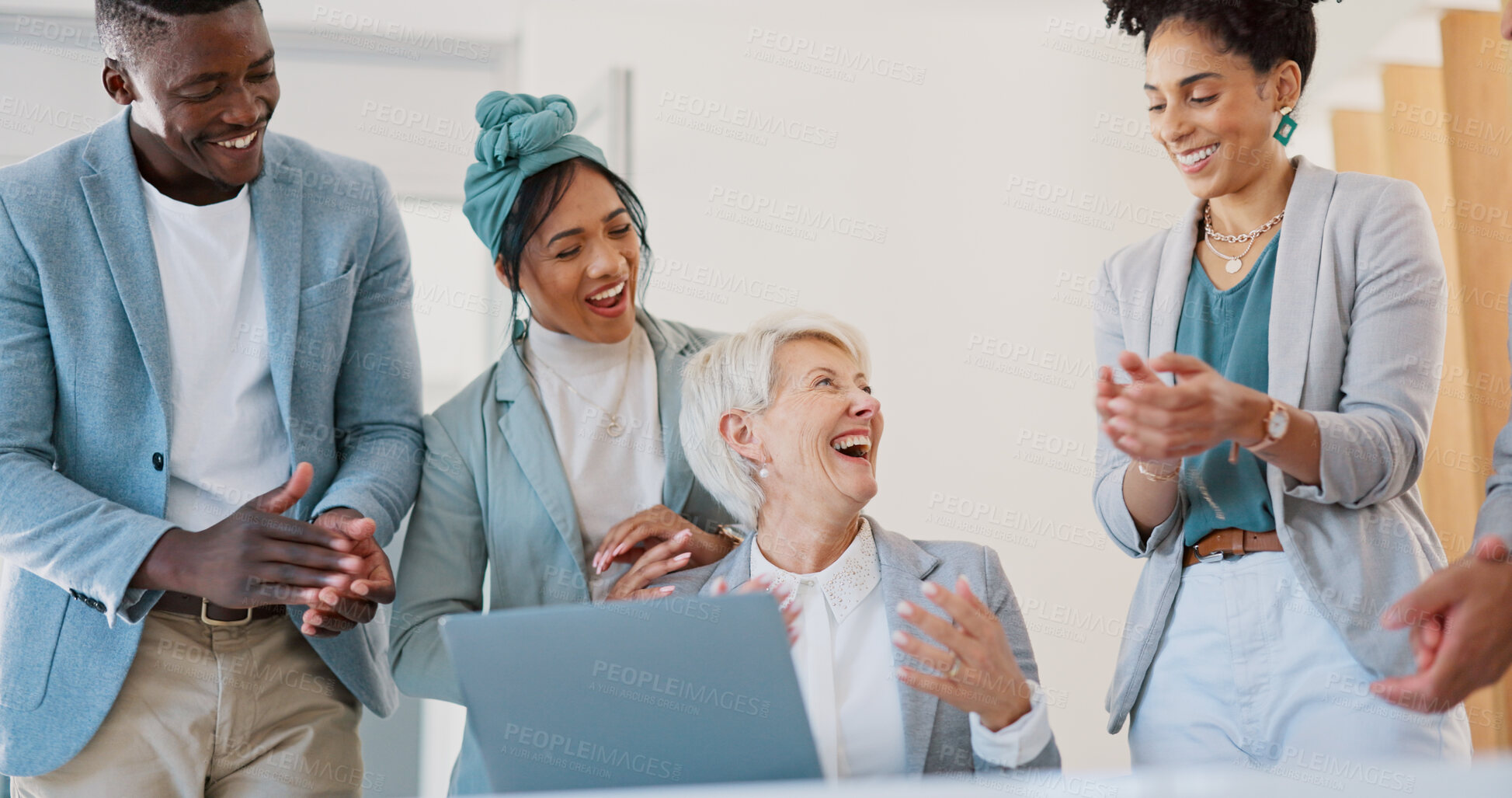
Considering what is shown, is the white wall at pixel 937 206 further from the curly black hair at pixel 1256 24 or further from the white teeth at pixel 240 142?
the curly black hair at pixel 1256 24

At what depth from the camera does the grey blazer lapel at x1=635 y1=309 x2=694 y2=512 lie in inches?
85.5

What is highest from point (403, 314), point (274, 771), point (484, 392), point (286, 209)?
point (286, 209)

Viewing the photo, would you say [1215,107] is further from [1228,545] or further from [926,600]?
[926,600]

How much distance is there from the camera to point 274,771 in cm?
192

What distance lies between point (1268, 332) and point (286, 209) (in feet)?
5.42

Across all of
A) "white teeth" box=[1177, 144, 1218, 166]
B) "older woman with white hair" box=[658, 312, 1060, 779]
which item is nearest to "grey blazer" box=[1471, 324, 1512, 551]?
"white teeth" box=[1177, 144, 1218, 166]

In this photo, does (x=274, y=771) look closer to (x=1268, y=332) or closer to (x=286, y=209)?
(x=286, y=209)

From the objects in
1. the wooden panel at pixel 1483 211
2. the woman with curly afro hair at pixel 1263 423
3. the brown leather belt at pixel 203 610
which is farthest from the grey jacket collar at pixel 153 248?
the wooden panel at pixel 1483 211

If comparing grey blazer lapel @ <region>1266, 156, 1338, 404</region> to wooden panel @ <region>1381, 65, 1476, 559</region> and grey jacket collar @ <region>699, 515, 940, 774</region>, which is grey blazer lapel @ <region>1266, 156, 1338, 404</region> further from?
wooden panel @ <region>1381, 65, 1476, 559</region>

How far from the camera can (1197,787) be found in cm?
101

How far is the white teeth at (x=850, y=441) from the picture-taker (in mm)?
2010

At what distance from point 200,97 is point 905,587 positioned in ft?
4.60

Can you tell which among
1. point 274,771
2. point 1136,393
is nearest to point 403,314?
point 274,771

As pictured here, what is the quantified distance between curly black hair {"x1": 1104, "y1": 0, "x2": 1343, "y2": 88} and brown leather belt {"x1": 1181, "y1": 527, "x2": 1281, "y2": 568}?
70 centimetres
